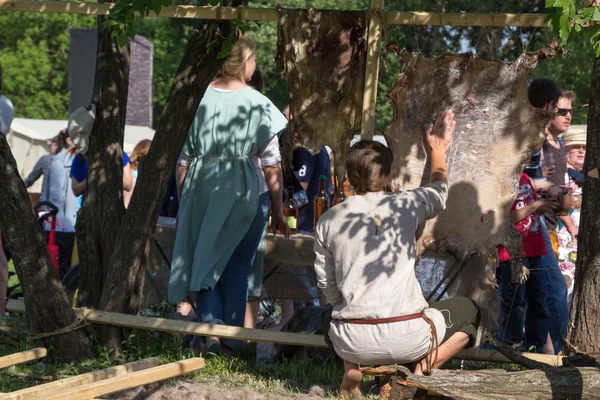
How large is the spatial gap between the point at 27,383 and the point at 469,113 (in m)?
2.88

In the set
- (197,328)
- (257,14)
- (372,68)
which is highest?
(257,14)

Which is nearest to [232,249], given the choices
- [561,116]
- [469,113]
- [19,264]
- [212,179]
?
[212,179]

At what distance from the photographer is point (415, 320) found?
4.64m

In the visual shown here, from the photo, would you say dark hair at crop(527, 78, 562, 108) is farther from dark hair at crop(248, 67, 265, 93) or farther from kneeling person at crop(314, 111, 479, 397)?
dark hair at crop(248, 67, 265, 93)

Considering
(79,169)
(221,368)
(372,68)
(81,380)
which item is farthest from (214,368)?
(79,169)

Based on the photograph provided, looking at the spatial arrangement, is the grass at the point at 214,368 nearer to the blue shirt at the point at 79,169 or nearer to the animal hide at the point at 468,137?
the animal hide at the point at 468,137

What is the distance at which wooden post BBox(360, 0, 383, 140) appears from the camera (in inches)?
215

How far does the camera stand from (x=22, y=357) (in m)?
5.41

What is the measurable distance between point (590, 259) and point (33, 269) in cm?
305

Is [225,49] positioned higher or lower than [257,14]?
lower

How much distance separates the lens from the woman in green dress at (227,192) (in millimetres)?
5941

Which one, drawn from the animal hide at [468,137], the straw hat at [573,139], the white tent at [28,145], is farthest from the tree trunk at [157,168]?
the white tent at [28,145]

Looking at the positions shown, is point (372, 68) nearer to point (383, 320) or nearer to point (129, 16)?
point (129, 16)

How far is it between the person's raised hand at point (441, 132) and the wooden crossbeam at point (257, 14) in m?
0.51
